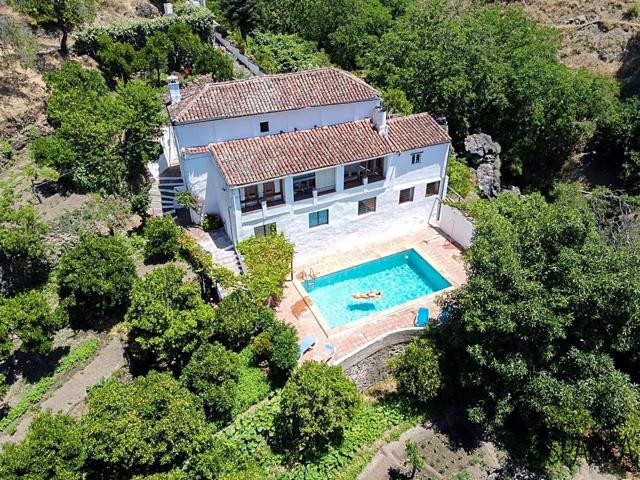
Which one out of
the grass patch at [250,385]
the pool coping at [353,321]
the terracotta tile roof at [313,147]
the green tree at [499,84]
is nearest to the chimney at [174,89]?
the terracotta tile roof at [313,147]

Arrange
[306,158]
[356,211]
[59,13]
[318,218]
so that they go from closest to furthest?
1. [306,158]
2. [318,218]
3. [356,211]
4. [59,13]

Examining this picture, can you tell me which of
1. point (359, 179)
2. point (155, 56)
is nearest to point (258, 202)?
point (359, 179)

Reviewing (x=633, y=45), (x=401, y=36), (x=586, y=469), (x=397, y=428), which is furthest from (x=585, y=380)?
(x=633, y=45)

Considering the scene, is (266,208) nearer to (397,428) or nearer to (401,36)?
(397,428)

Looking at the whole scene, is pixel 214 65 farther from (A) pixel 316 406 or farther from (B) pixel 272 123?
(A) pixel 316 406

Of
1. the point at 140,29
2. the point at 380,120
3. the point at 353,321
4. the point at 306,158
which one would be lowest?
the point at 353,321

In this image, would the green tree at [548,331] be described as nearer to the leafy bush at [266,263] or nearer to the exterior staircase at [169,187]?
the leafy bush at [266,263]

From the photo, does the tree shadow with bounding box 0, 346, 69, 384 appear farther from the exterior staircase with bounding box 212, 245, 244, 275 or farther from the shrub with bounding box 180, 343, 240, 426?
the exterior staircase with bounding box 212, 245, 244, 275
